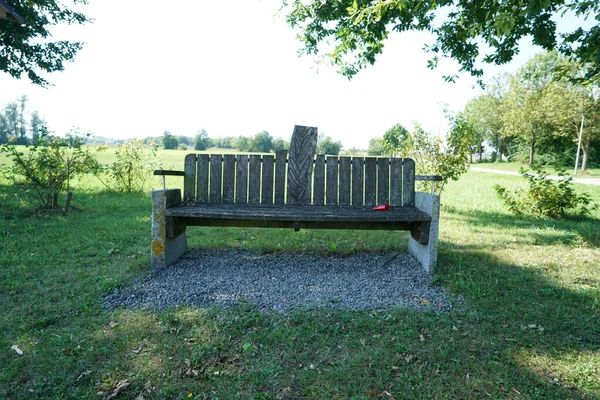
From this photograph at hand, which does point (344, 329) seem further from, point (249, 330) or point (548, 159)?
point (548, 159)

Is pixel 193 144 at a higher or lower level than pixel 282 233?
higher

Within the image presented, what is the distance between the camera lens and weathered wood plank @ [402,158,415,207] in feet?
15.2

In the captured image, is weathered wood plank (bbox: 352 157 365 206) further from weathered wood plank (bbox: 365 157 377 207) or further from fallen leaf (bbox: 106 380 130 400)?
fallen leaf (bbox: 106 380 130 400)

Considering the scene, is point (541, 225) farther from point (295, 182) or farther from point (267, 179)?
point (267, 179)

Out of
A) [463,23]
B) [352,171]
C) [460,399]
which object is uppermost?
[463,23]

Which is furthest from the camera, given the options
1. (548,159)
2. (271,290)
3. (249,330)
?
(548,159)

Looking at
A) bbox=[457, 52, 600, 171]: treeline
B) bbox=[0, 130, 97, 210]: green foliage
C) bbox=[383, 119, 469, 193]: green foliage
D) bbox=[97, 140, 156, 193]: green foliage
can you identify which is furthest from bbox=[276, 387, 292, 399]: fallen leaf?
bbox=[457, 52, 600, 171]: treeline

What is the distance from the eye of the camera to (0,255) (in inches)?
179

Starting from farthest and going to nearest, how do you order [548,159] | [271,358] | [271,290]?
[548,159], [271,290], [271,358]

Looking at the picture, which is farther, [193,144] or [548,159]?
[548,159]

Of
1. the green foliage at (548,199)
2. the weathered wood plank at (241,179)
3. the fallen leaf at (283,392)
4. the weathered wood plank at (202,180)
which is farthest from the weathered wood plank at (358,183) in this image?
the green foliage at (548,199)

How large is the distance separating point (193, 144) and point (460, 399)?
23.1 m

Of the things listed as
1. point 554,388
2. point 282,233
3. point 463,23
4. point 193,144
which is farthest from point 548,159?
point 554,388

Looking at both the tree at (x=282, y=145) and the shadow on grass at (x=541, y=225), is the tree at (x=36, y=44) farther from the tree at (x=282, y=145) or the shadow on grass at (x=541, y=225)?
the shadow on grass at (x=541, y=225)
